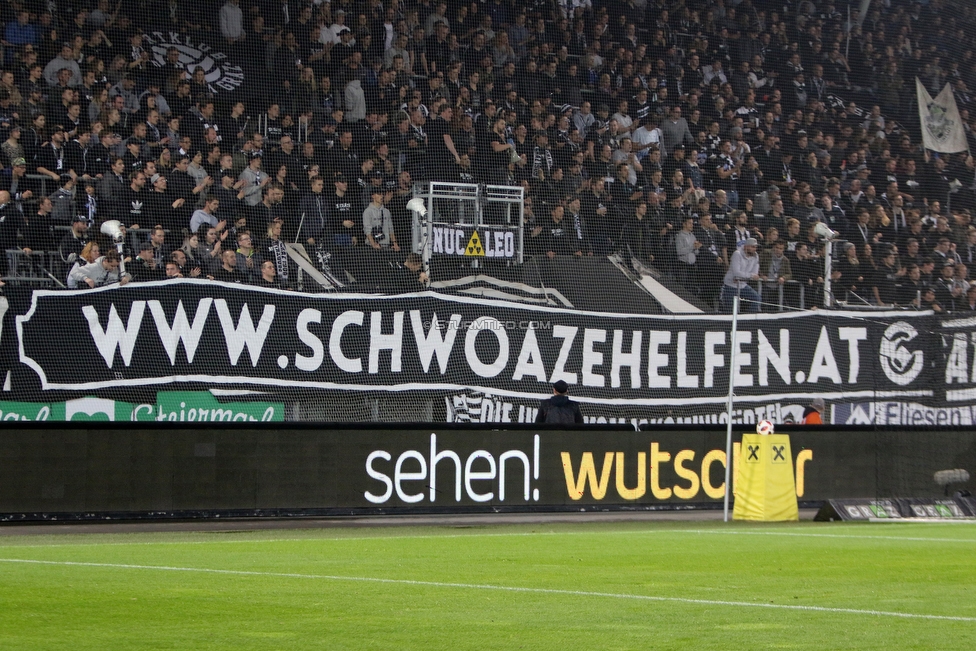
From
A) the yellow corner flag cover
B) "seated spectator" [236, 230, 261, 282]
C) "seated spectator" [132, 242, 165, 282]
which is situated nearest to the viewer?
the yellow corner flag cover

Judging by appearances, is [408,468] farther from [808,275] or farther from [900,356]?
[808,275]

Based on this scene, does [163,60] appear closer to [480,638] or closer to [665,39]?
[665,39]

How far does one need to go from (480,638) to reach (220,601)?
1795mm

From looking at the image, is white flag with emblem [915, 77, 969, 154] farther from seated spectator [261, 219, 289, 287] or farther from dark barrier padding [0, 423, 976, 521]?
seated spectator [261, 219, 289, 287]

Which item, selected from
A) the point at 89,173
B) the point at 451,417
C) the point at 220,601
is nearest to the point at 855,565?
the point at 220,601

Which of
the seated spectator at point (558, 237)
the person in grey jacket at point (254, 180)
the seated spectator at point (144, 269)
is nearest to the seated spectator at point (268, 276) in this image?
the person in grey jacket at point (254, 180)

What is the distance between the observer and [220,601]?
255 inches

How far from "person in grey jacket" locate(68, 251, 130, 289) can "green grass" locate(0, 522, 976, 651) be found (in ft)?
20.0

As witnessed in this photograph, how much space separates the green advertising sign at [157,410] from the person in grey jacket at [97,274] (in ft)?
5.83

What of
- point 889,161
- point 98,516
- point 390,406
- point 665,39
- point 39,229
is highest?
point 665,39

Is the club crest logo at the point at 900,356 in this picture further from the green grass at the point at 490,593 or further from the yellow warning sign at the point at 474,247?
the green grass at the point at 490,593

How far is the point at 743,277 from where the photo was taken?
21750 mm

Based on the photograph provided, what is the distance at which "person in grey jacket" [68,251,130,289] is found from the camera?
1744cm

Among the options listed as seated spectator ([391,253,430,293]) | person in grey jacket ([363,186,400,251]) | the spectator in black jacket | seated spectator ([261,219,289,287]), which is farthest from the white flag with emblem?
seated spectator ([261,219,289,287])
